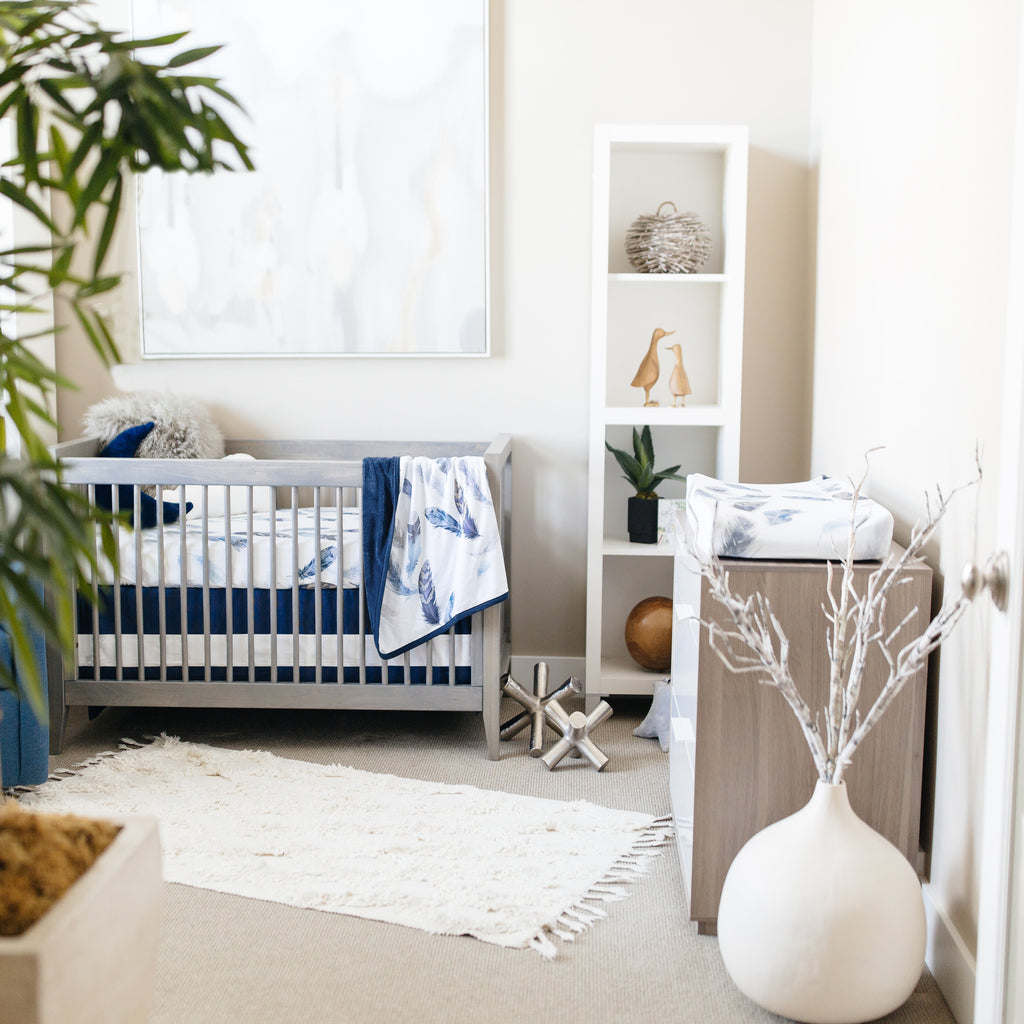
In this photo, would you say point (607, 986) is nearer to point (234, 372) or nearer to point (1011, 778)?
point (1011, 778)

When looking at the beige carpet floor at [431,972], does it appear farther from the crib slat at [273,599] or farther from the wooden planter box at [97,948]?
Answer: the crib slat at [273,599]

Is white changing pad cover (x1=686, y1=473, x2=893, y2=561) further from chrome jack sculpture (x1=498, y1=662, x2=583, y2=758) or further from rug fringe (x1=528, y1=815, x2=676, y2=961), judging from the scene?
chrome jack sculpture (x1=498, y1=662, x2=583, y2=758)

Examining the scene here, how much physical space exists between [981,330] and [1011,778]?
27.3 inches

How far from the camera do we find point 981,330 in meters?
1.58

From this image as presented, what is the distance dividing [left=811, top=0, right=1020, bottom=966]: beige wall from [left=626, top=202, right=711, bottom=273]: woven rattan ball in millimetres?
465

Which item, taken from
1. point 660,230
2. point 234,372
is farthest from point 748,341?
point 234,372

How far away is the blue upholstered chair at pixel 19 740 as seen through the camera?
7.47 ft

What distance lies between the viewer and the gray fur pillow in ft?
10.1

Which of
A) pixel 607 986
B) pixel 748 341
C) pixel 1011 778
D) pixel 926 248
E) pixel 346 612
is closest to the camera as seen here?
pixel 1011 778

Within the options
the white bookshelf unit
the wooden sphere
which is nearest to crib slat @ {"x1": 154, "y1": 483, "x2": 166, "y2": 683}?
the white bookshelf unit

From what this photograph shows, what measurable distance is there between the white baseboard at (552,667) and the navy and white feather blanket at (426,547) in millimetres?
753

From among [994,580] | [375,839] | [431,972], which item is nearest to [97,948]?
[431,972]

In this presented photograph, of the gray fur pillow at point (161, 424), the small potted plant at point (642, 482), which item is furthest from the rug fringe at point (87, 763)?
the small potted plant at point (642, 482)

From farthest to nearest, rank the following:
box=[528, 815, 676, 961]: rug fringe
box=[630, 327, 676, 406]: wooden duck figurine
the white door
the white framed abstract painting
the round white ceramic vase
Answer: the white framed abstract painting < box=[630, 327, 676, 406]: wooden duck figurine < box=[528, 815, 676, 961]: rug fringe < the round white ceramic vase < the white door
